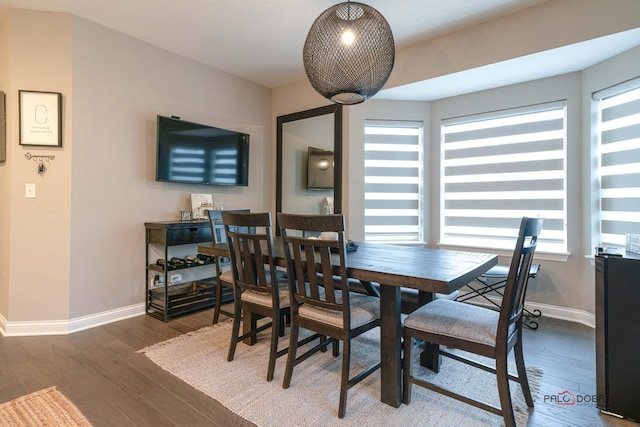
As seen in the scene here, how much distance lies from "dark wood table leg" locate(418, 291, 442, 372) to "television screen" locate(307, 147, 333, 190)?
212 centimetres

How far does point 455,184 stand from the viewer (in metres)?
3.83

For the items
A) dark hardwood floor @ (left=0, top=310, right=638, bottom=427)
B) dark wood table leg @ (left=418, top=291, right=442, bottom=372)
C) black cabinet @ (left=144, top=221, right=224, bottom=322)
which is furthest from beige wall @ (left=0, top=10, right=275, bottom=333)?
dark wood table leg @ (left=418, top=291, right=442, bottom=372)

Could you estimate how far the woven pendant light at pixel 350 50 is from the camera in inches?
75.9

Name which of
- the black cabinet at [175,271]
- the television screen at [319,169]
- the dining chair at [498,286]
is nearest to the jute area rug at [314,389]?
the black cabinet at [175,271]

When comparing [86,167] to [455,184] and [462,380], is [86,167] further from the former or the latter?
[455,184]

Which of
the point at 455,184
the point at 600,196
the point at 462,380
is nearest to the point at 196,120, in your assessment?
the point at 455,184

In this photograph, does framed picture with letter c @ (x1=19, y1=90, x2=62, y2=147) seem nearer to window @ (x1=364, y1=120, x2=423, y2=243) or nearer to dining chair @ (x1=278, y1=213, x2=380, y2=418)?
dining chair @ (x1=278, y1=213, x2=380, y2=418)

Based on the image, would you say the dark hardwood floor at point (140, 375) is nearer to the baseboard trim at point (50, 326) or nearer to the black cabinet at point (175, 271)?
the baseboard trim at point (50, 326)

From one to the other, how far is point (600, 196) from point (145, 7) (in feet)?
14.3

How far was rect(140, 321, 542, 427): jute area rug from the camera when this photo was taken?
170cm

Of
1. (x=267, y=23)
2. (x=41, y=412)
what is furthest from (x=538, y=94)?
(x=41, y=412)

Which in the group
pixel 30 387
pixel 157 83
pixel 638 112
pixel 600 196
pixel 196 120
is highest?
pixel 157 83

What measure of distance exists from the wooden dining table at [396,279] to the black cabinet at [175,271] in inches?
61.3

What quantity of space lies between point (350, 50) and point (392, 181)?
89.0 inches
